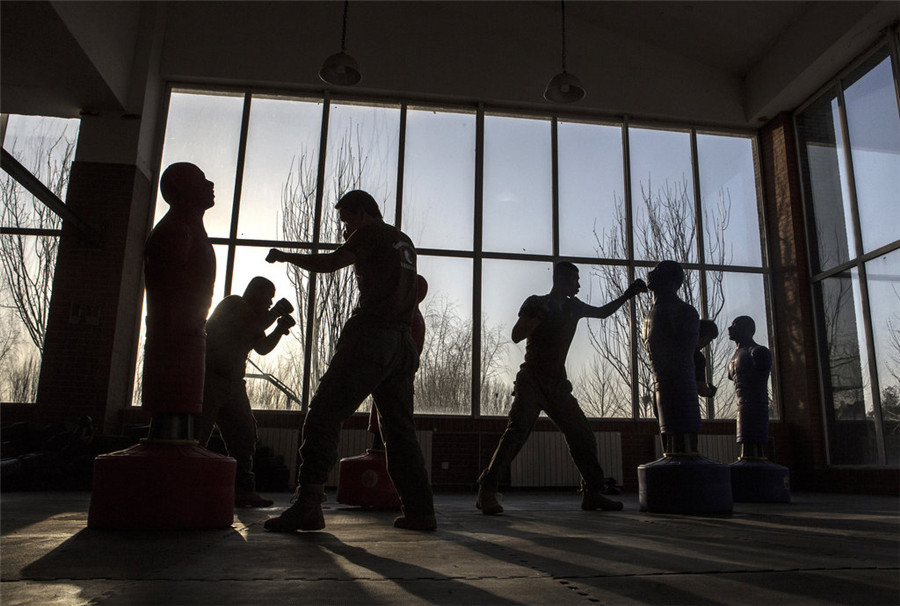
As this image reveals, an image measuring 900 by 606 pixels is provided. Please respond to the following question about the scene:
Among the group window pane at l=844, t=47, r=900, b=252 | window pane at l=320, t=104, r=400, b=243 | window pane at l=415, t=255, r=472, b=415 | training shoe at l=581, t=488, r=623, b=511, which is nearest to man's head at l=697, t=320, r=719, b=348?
training shoe at l=581, t=488, r=623, b=511

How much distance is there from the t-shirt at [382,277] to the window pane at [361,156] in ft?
21.1

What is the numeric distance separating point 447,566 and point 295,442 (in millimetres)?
6909

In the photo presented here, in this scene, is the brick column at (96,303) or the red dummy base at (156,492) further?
the brick column at (96,303)

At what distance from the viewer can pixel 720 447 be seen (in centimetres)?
917

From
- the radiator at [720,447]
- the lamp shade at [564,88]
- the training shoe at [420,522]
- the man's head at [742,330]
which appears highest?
the lamp shade at [564,88]

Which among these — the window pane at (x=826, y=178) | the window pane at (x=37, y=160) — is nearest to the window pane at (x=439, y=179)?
the window pane at (x=37, y=160)

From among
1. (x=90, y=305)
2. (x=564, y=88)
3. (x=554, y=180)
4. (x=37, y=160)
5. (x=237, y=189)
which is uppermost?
(x=564, y=88)

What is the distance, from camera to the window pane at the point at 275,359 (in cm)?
871

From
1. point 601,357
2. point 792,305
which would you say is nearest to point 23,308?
point 601,357

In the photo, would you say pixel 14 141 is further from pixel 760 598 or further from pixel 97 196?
pixel 760 598

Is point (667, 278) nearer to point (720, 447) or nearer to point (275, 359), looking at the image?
point (720, 447)

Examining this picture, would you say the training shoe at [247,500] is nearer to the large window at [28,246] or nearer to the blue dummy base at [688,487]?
the blue dummy base at [688,487]

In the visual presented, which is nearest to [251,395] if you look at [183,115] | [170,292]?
[183,115]

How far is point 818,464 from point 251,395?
25.6ft
